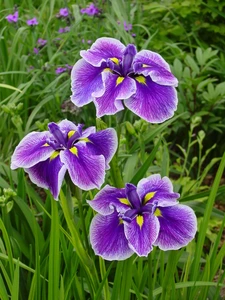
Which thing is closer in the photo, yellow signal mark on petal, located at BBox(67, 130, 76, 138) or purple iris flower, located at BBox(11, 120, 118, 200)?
purple iris flower, located at BBox(11, 120, 118, 200)

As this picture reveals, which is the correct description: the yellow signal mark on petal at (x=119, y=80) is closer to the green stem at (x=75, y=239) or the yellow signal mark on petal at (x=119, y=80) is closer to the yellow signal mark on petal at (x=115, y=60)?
the yellow signal mark on petal at (x=115, y=60)

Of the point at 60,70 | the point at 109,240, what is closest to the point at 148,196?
the point at 109,240

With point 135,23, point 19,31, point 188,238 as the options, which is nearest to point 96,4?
point 135,23

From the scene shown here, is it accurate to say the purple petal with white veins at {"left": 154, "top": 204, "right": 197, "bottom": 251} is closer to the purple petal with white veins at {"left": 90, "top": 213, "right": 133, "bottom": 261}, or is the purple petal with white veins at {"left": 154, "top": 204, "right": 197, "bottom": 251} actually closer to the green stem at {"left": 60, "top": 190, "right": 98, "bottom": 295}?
the purple petal with white veins at {"left": 90, "top": 213, "right": 133, "bottom": 261}

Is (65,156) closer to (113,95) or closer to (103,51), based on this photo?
(113,95)

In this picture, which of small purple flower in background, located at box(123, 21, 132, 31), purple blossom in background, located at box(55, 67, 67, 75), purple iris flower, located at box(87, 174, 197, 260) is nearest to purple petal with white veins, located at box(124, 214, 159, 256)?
purple iris flower, located at box(87, 174, 197, 260)
